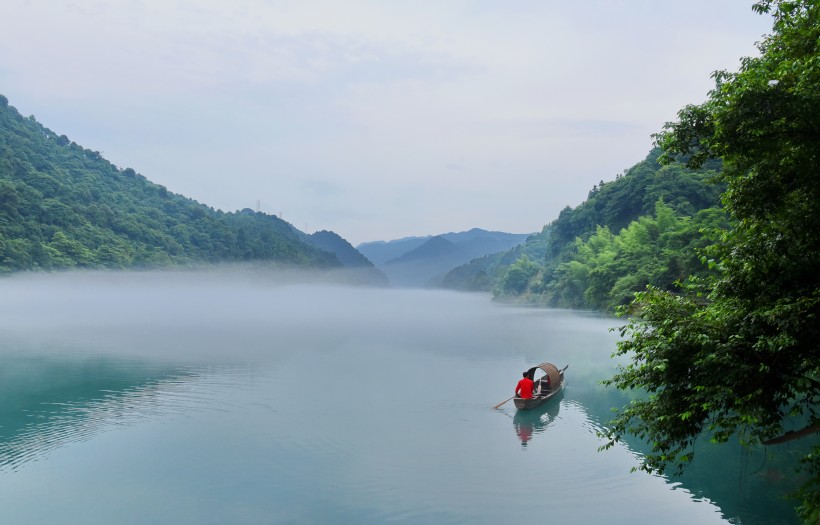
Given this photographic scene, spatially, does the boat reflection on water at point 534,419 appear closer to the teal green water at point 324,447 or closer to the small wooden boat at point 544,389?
the teal green water at point 324,447

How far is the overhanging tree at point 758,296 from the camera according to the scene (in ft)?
24.8

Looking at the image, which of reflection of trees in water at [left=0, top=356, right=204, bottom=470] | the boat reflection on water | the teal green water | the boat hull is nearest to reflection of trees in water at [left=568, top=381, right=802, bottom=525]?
the teal green water

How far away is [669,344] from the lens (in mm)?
8320

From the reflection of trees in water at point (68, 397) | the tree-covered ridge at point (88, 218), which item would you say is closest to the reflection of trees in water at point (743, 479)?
the reflection of trees in water at point (68, 397)

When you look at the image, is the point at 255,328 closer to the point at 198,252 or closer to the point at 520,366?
the point at 520,366

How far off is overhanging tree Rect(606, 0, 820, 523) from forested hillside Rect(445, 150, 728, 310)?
3371 millimetres

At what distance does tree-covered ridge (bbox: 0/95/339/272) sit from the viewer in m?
72.2

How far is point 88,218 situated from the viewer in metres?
89.2

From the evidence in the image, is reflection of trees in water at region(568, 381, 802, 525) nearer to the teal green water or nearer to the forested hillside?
the teal green water

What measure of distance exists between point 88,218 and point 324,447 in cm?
8794

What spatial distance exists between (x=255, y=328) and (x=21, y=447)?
1456 inches

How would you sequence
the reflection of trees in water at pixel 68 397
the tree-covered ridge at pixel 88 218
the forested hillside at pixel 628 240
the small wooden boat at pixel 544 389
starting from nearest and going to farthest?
the reflection of trees in water at pixel 68 397
the small wooden boat at pixel 544 389
the forested hillside at pixel 628 240
the tree-covered ridge at pixel 88 218

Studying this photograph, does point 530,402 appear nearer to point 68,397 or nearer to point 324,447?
point 324,447

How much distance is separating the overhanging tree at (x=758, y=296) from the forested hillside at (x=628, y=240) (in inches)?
133
